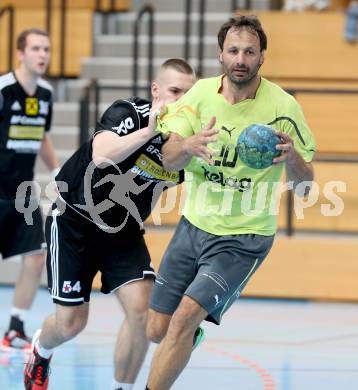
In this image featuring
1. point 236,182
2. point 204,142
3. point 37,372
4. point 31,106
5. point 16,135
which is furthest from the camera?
point 31,106

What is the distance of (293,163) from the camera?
583cm

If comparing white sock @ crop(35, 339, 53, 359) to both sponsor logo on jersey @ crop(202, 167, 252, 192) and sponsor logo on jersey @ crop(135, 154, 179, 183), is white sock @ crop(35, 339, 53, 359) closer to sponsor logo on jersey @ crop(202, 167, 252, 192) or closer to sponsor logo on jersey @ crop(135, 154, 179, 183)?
sponsor logo on jersey @ crop(135, 154, 179, 183)

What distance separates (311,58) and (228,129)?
659 cm

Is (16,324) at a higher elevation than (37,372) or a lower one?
lower

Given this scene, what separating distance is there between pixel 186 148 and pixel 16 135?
129 inches

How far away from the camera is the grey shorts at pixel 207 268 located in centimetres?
597

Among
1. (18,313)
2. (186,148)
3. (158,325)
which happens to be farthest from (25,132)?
(186,148)

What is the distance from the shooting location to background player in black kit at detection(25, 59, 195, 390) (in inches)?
248

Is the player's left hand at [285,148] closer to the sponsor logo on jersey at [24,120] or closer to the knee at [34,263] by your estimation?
the knee at [34,263]

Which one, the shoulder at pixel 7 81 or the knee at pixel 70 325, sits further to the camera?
the shoulder at pixel 7 81

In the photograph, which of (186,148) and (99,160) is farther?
(99,160)

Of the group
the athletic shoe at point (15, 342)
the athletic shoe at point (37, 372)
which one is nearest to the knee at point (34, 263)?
the athletic shoe at point (15, 342)

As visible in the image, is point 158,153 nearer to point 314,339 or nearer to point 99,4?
point 314,339

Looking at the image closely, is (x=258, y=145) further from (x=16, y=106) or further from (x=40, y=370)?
(x=16, y=106)
